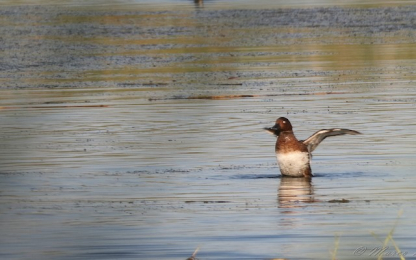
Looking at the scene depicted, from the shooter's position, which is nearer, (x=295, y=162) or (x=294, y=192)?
(x=294, y=192)

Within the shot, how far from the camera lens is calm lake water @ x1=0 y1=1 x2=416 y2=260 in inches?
349

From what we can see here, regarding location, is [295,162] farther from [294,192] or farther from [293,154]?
[294,192]

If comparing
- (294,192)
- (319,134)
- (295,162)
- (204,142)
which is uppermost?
(204,142)

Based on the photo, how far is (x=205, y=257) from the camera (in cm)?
834

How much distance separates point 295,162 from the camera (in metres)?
12.7

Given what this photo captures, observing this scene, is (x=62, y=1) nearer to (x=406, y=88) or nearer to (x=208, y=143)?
(x=406, y=88)

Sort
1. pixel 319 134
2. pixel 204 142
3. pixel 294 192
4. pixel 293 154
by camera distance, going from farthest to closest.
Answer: pixel 204 142, pixel 319 134, pixel 293 154, pixel 294 192

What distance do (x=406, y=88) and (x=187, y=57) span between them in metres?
8.97

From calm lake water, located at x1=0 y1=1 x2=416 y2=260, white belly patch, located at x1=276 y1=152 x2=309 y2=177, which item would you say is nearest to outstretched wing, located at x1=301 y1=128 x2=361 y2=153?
white belly patch, located at x1=276 y1=152 x2=309 y2=177

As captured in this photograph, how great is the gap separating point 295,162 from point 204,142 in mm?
3272

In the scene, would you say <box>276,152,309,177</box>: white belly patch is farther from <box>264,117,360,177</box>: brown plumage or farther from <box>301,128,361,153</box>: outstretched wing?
<box>301,128,361,153</box>: outstretched wing

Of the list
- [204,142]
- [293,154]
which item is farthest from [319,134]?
[204,142]

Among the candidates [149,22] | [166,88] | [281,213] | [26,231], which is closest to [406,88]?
[166,88]

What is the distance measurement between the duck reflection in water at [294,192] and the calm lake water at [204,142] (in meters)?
0.03
